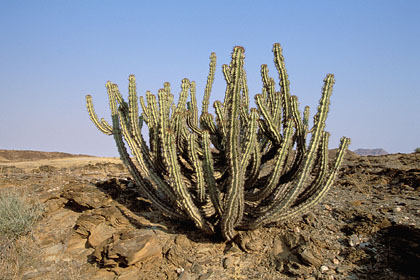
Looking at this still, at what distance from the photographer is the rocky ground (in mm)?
5316

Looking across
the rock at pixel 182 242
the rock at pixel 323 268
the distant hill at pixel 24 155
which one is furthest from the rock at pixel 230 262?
the distant hill at pixel 24 155

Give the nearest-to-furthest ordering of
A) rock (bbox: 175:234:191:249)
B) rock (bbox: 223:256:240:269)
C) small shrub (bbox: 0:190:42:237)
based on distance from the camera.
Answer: rock (bbox: 223:256:240:269) → rock (bbox: 175:234:191:249) → small shrub (bbox: 0:190:42:237)

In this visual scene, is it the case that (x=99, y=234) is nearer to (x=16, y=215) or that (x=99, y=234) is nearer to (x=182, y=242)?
(x=182, y=242)

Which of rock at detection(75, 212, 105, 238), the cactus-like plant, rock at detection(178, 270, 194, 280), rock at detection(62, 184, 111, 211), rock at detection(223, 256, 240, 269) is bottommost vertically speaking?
rock at detection(178, 270, 194, 280)

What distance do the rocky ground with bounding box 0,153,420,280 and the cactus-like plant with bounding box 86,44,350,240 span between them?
0.46 meters

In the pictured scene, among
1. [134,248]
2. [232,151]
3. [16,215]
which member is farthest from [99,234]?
[232,151]

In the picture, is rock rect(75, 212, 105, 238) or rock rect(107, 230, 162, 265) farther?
rock rect(75, 212, 105, 238)

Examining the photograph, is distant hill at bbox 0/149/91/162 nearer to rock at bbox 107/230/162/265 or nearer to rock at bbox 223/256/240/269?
rock at bbox 107/230/162/265

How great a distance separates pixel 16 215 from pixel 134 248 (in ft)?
9.52

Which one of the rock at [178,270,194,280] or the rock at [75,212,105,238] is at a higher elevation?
the rock at [75,212,105,238]

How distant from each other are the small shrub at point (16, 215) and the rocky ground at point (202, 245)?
161 mm

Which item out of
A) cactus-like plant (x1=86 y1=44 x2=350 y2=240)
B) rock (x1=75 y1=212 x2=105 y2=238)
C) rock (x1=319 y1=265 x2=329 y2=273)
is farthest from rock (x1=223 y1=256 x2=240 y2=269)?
rock (x1=75 y1=212 x2=105 y2=238)

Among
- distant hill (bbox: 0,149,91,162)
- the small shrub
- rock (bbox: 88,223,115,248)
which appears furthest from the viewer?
distant hill (bbox: 0,149,91,162)

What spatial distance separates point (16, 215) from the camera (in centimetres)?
703
